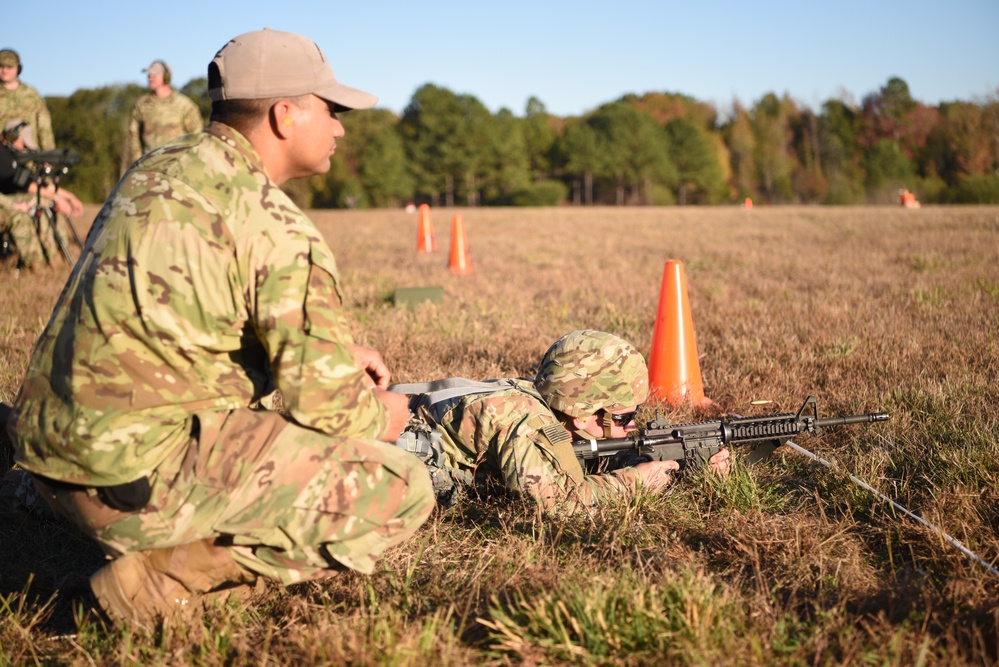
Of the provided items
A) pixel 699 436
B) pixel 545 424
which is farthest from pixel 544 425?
pixel 699 436

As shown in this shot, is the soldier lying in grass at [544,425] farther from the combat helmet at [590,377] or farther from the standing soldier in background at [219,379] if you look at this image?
the standing soldier in background at [219,379]

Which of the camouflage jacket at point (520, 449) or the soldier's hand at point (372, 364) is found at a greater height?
the soldier's hand at point (372, 364)

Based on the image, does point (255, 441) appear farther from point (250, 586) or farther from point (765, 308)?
point (765, 308)

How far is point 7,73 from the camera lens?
9648 mm

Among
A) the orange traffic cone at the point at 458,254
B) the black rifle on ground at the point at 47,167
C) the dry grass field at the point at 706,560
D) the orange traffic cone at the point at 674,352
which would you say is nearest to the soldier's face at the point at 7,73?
the black rifle on ground at the point at 47,167

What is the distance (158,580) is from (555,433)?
173 centimetres

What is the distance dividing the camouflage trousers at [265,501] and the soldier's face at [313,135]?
2.81 feet

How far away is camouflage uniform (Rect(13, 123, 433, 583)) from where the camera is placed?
239cm

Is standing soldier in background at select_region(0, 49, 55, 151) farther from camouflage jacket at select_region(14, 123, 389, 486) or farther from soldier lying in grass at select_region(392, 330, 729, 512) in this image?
camouflage jacket at select_region(14, 123, 389, 486)

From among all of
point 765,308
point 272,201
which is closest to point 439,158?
point 765,308

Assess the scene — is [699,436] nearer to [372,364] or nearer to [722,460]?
[722,460]

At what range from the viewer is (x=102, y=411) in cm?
239

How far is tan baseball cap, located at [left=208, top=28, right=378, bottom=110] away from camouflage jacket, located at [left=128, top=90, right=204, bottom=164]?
8482 mm

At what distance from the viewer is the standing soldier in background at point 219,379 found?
7.85 ft
